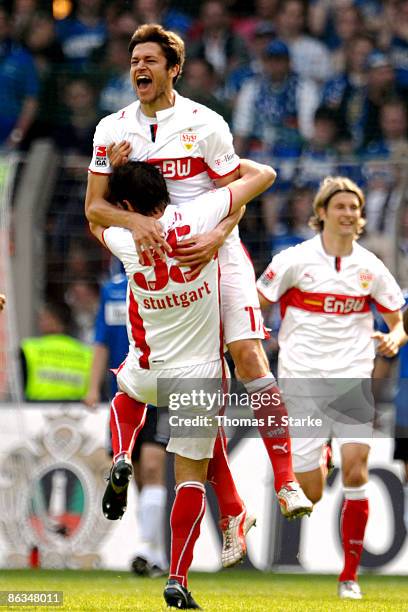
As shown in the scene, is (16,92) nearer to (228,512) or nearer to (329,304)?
(329,304)

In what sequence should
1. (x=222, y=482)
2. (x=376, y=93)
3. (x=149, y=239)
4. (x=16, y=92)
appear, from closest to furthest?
(x=149, y=239) → (x=222, y=482) → (x=376, y=93) → (x=16, y=92)

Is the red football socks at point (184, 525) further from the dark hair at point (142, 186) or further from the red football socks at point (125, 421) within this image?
the dark hair at point (142, 186)

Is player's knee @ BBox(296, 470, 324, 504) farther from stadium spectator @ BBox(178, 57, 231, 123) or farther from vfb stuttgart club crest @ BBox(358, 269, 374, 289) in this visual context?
stadium spectator @ BBox(178, 57, 231, 123)

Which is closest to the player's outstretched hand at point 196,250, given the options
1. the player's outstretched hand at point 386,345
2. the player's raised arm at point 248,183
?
the player's raised arm at point 248,183

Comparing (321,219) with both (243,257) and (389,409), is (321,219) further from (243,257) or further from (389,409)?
(243,257)

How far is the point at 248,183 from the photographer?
22.6 feet

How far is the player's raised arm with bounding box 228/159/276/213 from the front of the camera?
682cm

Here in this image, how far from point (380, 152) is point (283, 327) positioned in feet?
15.4

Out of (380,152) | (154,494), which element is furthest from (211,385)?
(380,152)

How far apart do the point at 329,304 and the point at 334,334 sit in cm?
19

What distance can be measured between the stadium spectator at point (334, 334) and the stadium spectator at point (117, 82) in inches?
223

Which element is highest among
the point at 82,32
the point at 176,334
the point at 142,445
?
the point at 82,32

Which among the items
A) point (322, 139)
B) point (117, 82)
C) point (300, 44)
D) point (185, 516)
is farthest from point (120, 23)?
point (185, 516)

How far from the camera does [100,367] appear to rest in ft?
34.2
